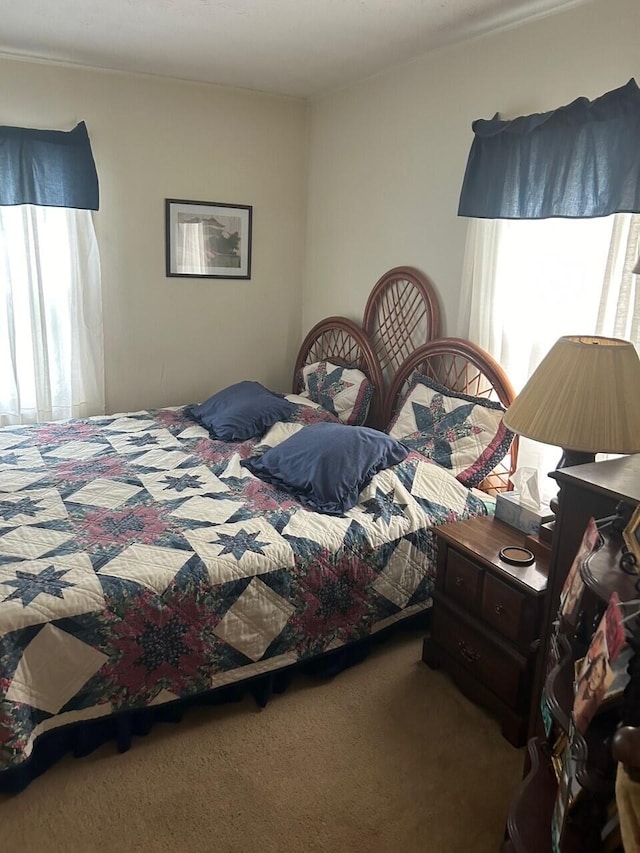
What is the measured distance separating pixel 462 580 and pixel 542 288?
3.84 feet

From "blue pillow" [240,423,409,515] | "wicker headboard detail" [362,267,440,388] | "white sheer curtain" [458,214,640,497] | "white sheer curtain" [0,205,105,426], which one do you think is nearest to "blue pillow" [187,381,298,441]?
"blue pillow" [240,423,409,515]

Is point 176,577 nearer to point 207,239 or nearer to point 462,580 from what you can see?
point 462,580

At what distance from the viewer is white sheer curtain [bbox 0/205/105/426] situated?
3.27m

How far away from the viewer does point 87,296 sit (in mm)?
3498

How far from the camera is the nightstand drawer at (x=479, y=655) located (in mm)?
1974

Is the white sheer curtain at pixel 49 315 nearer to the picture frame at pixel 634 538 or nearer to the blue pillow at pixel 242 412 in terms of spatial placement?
the blue pillow at pixel 242 412

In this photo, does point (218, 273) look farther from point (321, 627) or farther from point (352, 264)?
point (321, 627)

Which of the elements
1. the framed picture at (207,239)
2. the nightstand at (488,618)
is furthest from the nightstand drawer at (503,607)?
the framed picture at (207,239)

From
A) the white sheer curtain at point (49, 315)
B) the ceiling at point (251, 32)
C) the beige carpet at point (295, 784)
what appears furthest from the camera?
the white sheer curtain at point (49, 315)

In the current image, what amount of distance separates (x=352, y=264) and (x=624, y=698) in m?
3.05

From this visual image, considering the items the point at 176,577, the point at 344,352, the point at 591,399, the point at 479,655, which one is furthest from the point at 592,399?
the point at 344,352

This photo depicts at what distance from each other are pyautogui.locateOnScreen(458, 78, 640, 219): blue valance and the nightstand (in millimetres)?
1197

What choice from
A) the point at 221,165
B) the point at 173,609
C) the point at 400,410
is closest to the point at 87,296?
the point at 221,165

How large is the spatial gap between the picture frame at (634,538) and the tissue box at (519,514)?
113cm
